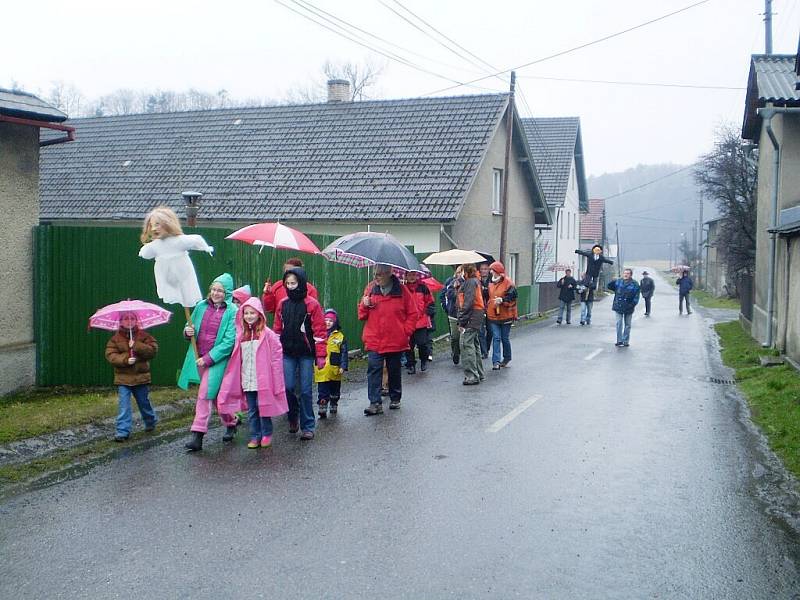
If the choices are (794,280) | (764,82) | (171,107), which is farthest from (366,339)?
(171,107)

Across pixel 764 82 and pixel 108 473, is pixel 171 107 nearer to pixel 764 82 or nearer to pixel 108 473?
pixel 764 82

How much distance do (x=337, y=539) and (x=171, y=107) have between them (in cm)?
6358

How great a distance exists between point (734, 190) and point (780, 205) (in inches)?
661

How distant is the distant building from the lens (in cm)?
1022

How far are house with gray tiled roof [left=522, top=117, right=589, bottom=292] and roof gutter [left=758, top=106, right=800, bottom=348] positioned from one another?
19.7m

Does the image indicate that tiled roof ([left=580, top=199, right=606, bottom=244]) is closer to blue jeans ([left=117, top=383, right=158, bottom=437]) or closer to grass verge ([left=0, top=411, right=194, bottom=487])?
blue jeans ([left=117, top=383, right=158, bottom=437])

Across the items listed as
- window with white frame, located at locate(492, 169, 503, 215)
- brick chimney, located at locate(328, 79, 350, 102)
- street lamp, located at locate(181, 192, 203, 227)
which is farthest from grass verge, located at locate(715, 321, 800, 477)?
brick chimney, located at locate(328, 79, 350, 102)

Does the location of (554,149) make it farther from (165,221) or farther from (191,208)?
(165,221)

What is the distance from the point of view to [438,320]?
65.6 ft

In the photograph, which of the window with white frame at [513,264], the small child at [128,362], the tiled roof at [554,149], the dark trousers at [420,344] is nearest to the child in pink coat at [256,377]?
the small child at [128,362]

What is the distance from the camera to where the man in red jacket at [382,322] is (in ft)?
31.7

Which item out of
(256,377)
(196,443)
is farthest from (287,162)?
(196,443)

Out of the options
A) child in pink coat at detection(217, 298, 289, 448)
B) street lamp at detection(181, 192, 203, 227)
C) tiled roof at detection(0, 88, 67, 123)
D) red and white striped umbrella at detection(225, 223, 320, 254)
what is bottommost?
child in pink coat at detection(217, 298, 289, 448)

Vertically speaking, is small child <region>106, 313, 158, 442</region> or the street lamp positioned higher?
the street lamp
